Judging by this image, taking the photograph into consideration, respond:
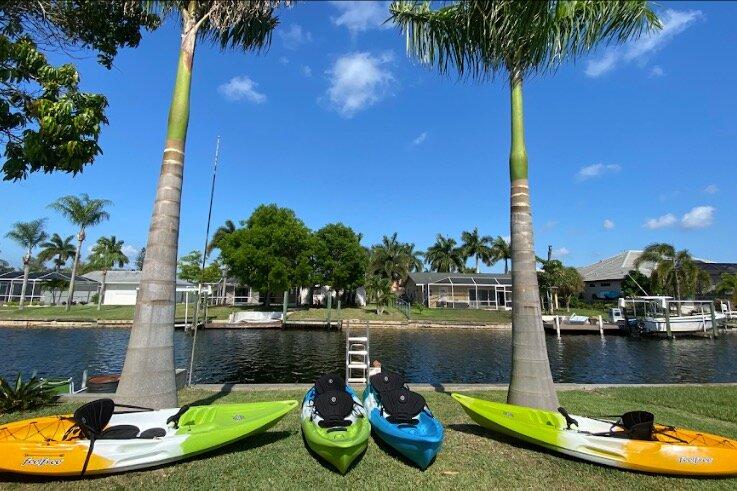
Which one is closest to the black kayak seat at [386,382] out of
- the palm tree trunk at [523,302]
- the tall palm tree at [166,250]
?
the palm tree trunk at [523,302]

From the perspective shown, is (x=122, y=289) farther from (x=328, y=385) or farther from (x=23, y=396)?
(x=328, y=385)

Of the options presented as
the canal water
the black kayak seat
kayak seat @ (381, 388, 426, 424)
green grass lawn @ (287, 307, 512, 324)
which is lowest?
the canal water

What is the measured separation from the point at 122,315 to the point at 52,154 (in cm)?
3928

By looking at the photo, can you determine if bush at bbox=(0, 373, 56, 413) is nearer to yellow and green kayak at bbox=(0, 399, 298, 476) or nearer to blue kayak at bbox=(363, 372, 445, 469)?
yellow and green kayak at bbox=(0, 399, 298, 476)

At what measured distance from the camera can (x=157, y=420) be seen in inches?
249

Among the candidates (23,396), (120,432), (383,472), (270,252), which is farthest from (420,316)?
(120,432)

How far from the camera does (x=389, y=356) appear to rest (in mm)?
23578

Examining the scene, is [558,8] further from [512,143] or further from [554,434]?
[554,434]

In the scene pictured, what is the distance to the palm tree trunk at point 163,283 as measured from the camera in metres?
6.92

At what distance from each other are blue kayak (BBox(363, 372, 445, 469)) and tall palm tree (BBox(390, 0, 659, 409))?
244 cm

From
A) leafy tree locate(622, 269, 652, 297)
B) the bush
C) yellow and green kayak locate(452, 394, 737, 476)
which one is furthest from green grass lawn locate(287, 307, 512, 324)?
yellow and green kayak locate(452, 394, 737, 476)

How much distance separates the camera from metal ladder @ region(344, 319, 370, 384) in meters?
12.4

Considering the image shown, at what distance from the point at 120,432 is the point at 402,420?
13.9ft

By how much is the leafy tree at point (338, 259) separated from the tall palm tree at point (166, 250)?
40774mm
